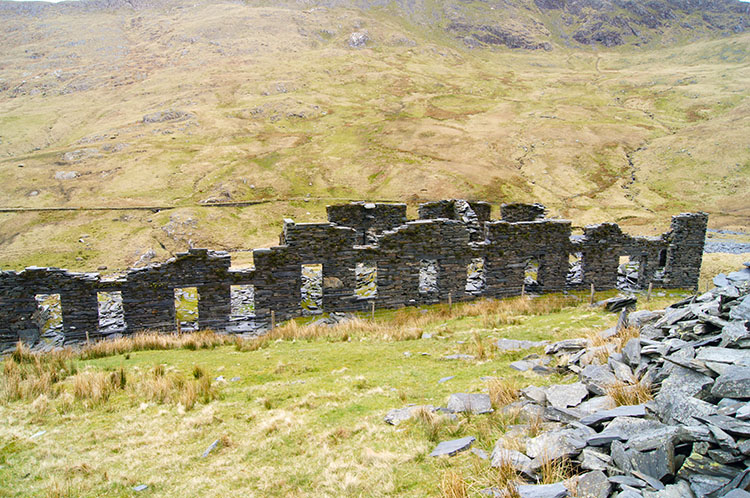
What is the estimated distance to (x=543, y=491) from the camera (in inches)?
230

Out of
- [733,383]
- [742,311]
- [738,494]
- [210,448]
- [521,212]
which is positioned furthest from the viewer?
[521,212]

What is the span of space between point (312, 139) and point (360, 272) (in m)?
67.4

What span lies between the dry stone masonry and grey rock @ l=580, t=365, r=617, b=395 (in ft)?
46.4

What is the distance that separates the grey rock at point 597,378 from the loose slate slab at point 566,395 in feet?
0.43

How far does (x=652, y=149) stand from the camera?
3270 inches

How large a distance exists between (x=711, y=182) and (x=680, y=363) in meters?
79.6

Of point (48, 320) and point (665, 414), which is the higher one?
point (665, 414)

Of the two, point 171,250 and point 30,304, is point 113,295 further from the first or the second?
point 171,250

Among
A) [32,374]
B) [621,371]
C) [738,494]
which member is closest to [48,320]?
[32,374]

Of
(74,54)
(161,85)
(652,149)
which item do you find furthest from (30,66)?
(652,149)

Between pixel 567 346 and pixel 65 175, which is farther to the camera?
pixel 65 175

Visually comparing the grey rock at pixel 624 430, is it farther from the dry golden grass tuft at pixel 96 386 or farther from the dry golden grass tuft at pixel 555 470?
the dry golden grass tuft at pixel 96 386

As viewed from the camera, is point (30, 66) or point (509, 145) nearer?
point (509, 145)

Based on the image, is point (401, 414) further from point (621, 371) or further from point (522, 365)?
point (621, 371)
